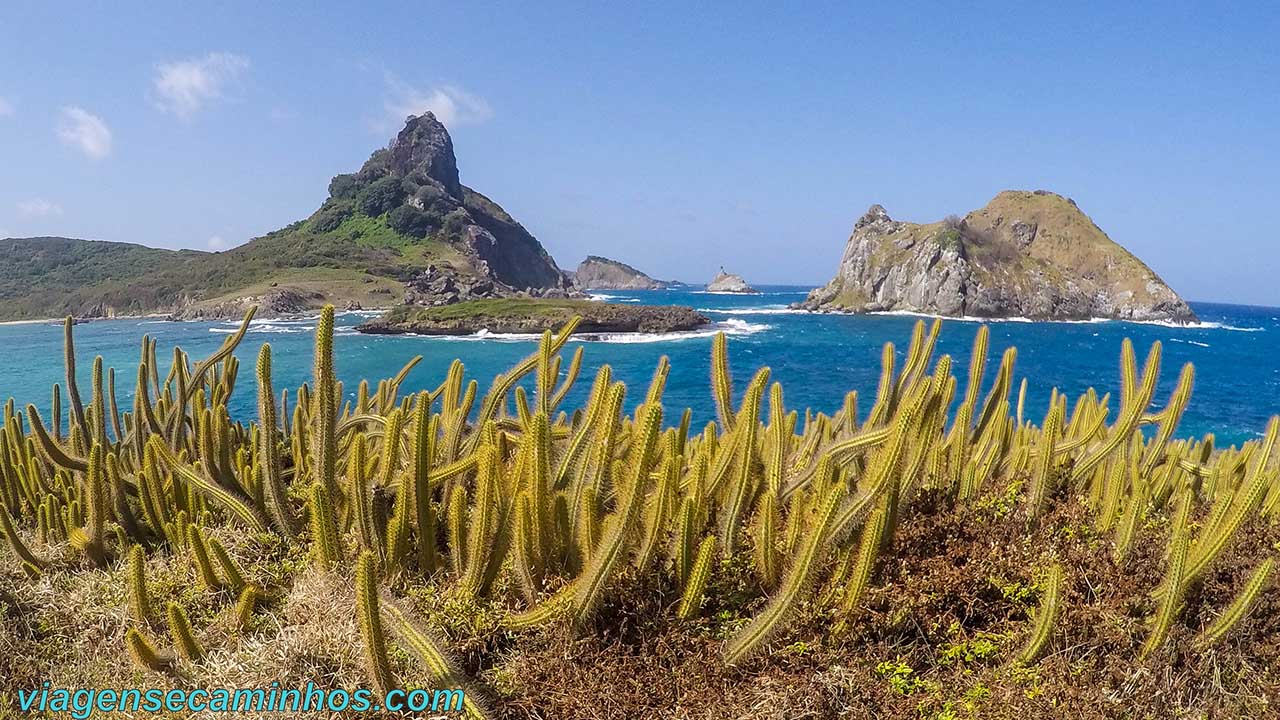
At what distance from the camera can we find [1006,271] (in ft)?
252

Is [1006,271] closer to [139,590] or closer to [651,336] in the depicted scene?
[651,336]

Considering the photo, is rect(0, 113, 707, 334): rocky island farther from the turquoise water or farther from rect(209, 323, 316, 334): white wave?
the turquoise water

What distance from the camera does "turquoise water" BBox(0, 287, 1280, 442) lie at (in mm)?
26172

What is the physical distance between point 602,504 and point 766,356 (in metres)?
37.7

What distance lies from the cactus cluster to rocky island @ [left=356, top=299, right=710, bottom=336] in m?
47.9

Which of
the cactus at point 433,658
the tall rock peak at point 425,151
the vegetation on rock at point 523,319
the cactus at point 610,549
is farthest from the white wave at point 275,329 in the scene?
the tall rock peak at point 425,151

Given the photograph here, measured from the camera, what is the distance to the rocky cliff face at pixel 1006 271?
240 feet

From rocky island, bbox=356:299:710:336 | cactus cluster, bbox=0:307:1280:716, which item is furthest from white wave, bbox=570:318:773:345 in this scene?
cactus cluster, bbox=0:307:1280:716

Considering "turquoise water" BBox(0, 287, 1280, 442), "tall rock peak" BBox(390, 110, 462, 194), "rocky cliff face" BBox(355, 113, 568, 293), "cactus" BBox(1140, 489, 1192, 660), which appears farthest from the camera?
"tall rock peak" BBox(390, 110, 462, 194)

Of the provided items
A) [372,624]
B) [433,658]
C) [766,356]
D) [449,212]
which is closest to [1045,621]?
[433,658]

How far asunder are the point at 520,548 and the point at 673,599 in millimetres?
652

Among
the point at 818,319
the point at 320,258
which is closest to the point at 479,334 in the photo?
the point at 818,319

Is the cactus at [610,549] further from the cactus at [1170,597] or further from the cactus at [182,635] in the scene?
the cactus at [1170,597]

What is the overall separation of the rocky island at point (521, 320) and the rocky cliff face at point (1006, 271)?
107 ft
